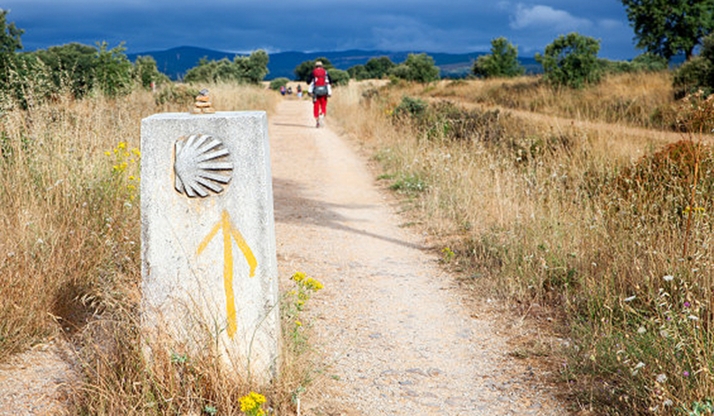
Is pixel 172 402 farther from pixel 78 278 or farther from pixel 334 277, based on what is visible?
pixel 334 277

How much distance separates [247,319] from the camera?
3.33 meters

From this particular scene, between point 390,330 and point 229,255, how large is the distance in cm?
192

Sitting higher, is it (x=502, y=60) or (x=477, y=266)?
(x=502, y=60)

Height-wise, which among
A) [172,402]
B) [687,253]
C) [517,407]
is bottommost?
[517,407]

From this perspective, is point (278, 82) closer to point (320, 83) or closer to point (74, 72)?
point (320, 83)

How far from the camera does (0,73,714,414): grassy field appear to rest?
3.25m

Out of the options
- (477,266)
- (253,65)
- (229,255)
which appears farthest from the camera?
(253,65)

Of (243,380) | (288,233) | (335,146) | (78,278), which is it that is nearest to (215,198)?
(243,380)

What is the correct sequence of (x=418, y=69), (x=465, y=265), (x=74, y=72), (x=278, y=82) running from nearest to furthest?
(x=465, y=265) → (x=74, y=72) → (x=418, y=69) → (x=278, y=82)

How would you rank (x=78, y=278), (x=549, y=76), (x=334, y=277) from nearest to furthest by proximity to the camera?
(x=78, y=278) < (x=334, y=277) < (x=549, y=76)

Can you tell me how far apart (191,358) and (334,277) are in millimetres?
2861

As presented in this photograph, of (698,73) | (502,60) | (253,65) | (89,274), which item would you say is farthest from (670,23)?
(89,274)

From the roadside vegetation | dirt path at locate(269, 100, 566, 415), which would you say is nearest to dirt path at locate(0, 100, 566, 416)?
dirt path at locate(269, 100, 566, 415)

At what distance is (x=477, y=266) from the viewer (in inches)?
244
